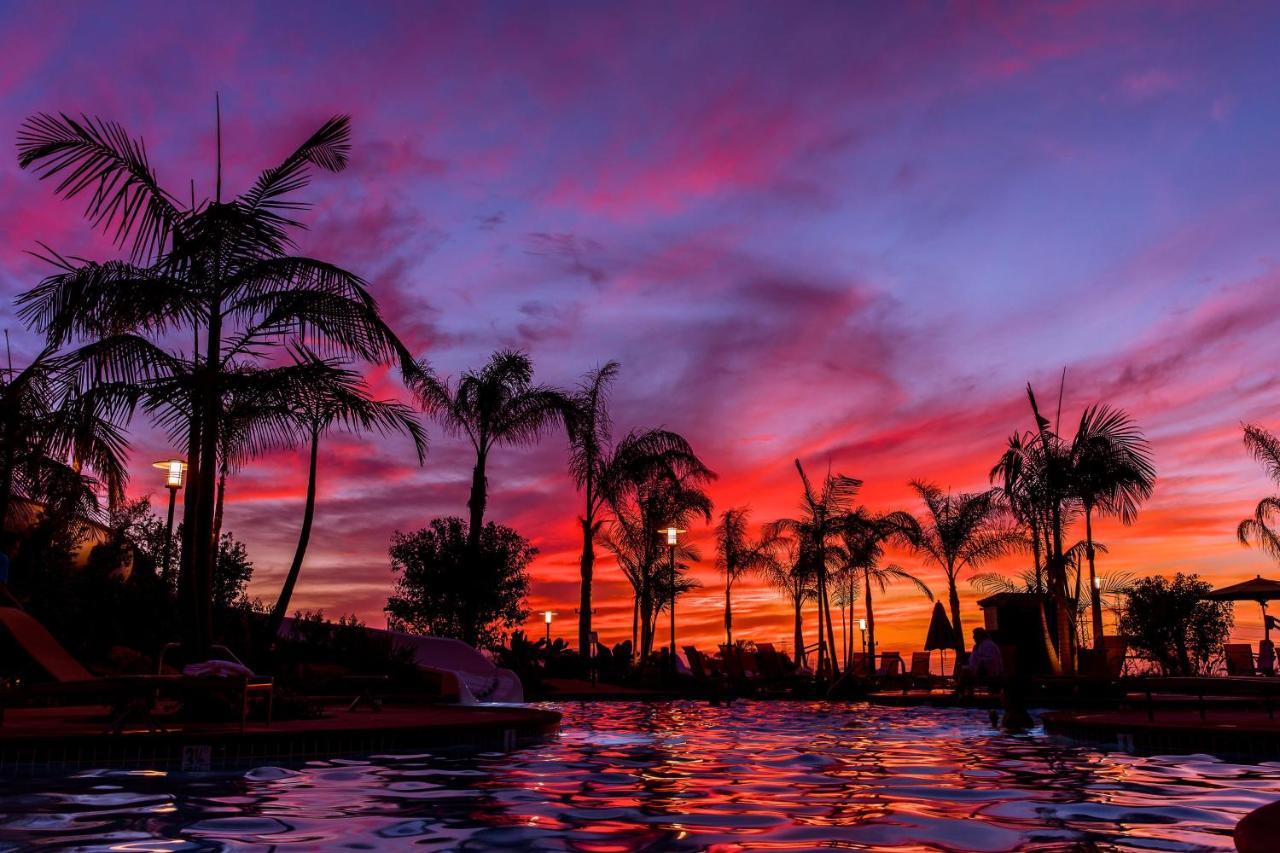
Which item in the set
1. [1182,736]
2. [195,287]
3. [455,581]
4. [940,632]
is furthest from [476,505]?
[1182,736]

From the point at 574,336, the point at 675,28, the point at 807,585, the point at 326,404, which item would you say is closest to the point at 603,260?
the point at 574,336

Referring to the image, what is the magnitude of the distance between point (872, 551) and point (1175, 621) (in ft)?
30.7

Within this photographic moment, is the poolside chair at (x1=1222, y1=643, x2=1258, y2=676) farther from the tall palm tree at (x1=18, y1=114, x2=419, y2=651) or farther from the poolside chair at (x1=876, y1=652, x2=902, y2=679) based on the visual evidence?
the tall palm tree at (x1=18, y1=114, x2=419, y2=651)

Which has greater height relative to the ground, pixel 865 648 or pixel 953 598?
pixel 953 598

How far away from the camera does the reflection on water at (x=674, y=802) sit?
4.52 meters

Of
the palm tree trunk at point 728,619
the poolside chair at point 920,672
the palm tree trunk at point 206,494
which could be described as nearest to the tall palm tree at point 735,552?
the palm tree trunk at point 728,619

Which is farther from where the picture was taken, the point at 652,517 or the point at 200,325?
the point at 652,517

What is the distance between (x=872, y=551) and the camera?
33.3m

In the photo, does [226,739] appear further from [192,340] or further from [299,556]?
[192,340]

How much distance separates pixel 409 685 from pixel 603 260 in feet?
28.3

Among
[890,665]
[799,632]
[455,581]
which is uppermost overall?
[455,581]

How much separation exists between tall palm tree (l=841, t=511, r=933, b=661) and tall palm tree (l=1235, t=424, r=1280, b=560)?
10115 mm

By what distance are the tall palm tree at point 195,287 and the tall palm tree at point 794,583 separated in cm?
2561

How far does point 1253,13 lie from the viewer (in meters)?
11.0
